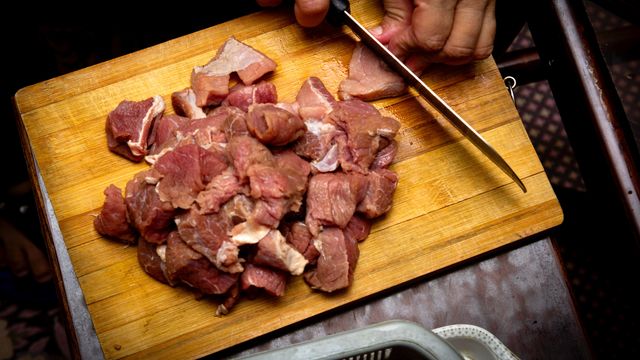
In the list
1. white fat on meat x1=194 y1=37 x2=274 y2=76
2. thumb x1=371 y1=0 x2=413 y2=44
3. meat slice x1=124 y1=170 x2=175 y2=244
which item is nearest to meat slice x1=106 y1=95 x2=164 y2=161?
meat slice x1=124 y1=170 x2=175 y2=244

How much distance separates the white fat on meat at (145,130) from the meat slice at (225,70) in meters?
0.19

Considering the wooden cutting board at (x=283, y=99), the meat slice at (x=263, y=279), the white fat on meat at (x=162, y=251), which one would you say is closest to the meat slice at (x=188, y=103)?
the wooden cutting board at (x=283, y=99)

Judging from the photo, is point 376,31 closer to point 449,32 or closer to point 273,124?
point 449,32

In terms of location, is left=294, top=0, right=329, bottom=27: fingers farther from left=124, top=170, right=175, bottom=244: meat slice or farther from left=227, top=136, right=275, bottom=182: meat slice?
left=124, top=170, right=175, bottom=244: meat slice

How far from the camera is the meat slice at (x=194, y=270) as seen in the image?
2361 mm

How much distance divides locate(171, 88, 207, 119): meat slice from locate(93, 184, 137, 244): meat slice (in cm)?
50

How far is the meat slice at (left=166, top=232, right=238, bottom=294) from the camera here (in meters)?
2.36

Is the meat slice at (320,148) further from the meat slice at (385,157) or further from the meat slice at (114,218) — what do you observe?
the meat slice at (114,218)

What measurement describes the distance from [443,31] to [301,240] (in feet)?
3.93

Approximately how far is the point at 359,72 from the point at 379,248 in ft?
2.94

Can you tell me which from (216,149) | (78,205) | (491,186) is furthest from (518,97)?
(78,205)

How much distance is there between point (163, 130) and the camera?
2.62 metres

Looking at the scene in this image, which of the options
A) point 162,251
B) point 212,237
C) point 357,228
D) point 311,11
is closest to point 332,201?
point 357,228

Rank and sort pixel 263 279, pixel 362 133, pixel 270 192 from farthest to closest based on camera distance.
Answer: pixel 362 133
pixel 263 279
pixel 270 192
